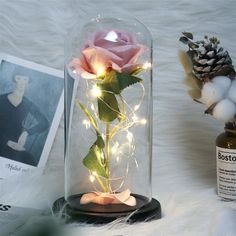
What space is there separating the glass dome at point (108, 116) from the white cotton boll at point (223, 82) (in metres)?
0.13

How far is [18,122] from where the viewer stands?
3.96ft

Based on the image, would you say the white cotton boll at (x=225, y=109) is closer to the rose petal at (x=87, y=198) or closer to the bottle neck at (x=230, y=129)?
the bottle neck at (x=230, y=129)

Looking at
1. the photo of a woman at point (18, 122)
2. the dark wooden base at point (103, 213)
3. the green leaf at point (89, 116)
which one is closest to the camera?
the dark wooden base at point (103, 213)

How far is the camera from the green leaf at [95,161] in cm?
97

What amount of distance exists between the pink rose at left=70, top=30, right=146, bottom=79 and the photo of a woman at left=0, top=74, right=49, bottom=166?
0.27 metres

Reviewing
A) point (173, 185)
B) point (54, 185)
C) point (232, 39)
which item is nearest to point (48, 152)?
point (54, 185)

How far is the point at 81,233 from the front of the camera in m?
0.84

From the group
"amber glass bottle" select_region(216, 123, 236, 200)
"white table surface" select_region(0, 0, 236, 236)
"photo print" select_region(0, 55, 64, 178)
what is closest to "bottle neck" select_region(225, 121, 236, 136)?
"amber glass bottle" select_region(216, 123, 236, 200)

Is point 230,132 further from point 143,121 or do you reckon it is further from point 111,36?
point 111,36

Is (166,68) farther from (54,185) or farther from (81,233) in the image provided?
(81,233)

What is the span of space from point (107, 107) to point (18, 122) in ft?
1.05

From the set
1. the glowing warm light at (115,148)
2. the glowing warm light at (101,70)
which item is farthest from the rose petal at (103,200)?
the glowing warm light at (101,70)

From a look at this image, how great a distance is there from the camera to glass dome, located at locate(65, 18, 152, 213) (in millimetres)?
939

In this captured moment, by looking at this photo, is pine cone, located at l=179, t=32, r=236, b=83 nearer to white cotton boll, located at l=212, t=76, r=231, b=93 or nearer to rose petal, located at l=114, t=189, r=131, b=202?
white cotton boll, located at l=212, t=76, r=231, b=93
